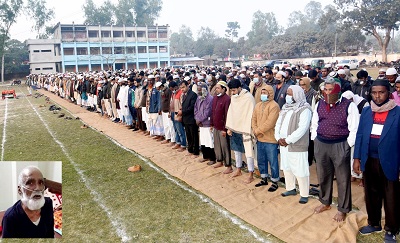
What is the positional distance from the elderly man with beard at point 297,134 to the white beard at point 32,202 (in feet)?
9.48

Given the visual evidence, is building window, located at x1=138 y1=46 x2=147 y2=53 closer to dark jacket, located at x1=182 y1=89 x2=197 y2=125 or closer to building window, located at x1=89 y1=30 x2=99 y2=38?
building window, located at x1=89 y1=30 x2=99 y2=38

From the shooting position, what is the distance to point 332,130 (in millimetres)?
3799

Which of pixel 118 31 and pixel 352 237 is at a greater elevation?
pixel 118 31

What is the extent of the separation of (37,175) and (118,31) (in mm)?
54147

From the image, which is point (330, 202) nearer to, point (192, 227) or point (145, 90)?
point (192, 227)

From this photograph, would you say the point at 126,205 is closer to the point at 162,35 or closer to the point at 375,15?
the point at 375,15

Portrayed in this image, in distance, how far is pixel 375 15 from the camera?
38.7 meters

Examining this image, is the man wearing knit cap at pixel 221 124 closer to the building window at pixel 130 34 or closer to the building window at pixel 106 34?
the building window at pixel 106 34

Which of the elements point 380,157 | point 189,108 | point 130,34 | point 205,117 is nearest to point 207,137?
point 205,117

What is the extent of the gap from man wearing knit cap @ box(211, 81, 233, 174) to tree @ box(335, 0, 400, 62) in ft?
129

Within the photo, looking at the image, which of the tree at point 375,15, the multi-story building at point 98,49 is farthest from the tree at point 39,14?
the tree at point 375,15

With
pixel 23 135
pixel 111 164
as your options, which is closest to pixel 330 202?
pixel 111 164

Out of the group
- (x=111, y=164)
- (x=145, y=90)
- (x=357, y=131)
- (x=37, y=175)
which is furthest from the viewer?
(x=145, y=90)

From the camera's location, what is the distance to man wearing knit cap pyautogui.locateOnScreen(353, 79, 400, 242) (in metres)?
3.31
